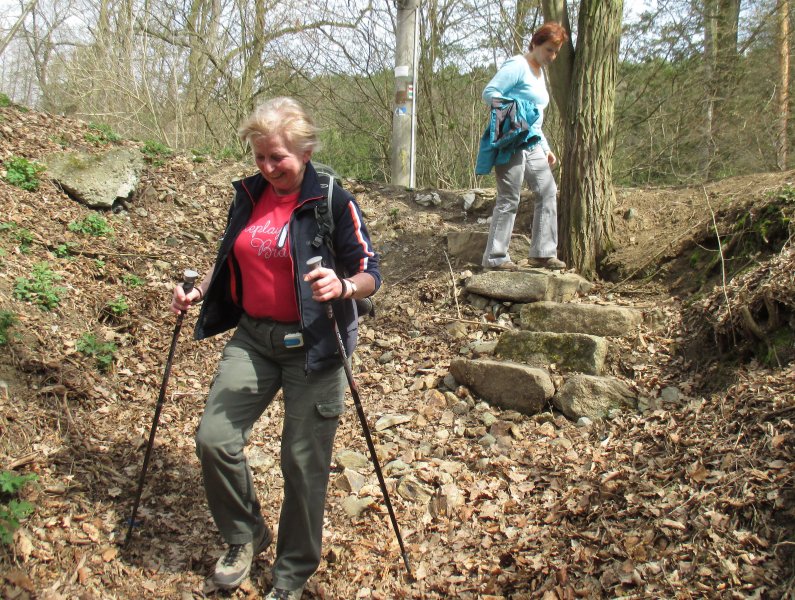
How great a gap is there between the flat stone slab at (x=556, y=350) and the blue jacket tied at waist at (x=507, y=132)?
1674mm

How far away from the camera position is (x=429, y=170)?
13.0 m

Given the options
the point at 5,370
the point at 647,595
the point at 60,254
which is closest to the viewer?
the point at 647,595

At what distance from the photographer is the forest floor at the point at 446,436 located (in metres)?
3.00

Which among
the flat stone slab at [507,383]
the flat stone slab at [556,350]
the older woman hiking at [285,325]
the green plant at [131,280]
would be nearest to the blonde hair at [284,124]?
the older woman hiking at [285,325]

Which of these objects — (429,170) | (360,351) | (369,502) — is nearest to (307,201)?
(369,502)

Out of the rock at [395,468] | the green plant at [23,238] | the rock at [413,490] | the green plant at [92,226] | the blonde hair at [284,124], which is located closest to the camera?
the blonde hair at [284,124]

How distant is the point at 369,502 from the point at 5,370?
8.16 ft

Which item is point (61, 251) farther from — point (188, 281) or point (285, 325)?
point (285, 325)

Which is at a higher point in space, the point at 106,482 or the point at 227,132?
the point at 227,132

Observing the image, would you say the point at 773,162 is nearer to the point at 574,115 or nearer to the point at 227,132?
the point at 574,115

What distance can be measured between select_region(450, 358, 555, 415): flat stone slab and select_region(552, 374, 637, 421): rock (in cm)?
15

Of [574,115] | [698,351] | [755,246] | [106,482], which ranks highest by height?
[574,115]

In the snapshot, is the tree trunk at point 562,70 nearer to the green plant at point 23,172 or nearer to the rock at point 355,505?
the rock at point 355,505

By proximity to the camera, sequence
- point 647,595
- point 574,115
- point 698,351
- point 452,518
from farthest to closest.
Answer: point 574,115
point 698,351
point 452,518
point 647,595
